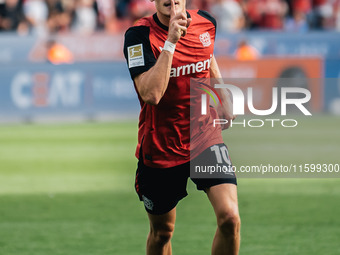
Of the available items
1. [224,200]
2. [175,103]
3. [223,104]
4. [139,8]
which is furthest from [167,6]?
[139,8]

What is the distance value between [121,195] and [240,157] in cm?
200

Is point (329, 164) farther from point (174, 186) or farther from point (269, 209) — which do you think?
point (174, 186)

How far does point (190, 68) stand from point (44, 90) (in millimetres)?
12997

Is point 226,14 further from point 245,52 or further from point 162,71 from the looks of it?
point 162,71

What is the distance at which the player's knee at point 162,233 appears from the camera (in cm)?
554

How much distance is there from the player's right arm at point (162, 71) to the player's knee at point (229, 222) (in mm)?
869

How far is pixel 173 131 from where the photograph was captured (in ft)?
17.4

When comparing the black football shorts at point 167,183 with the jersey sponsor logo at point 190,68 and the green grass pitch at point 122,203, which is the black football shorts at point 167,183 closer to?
the jersey sponsor logo at point 190,68

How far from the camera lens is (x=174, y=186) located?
5332mm

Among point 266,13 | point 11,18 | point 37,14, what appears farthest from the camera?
point 266,13

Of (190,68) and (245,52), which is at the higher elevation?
(190,68)

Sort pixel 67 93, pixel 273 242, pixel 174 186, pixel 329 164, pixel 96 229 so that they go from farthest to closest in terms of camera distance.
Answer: pixel 67 93
pixel 329 164
pixel 96 229
pixel 273 242
pixel 174 186

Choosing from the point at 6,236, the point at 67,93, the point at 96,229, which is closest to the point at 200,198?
the point at 96,229

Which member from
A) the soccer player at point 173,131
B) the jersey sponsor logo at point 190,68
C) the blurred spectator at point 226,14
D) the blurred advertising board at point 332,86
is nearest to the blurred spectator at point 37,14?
the blurred spectator at point 226,14
